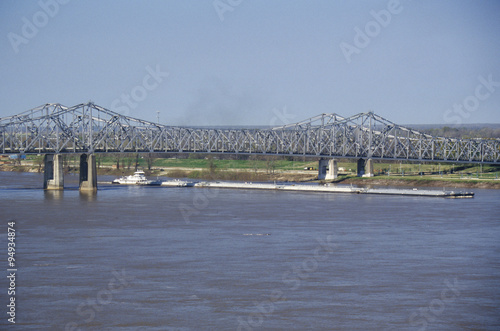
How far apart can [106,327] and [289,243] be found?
68.3 ft

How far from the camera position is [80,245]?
43.2 meters

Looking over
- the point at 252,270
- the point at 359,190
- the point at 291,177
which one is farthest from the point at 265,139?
the point at 252,270

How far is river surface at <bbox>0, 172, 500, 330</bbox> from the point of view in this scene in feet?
87.7

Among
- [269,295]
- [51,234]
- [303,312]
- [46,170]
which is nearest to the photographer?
[303,312]

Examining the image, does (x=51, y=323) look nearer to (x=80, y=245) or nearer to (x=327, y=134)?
(x=80, y=245)

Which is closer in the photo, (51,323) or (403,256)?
(51,323)

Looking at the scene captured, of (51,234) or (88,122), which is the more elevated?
(88,122)

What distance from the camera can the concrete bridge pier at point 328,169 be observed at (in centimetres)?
13100

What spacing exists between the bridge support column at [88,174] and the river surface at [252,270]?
33.8 meters

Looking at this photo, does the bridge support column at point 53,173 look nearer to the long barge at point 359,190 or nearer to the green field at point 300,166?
the long barge at point 359,190

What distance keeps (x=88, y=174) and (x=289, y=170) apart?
203 ft

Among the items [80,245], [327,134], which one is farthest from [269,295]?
[327,134]

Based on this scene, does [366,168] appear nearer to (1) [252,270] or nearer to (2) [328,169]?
(2) [328,169]

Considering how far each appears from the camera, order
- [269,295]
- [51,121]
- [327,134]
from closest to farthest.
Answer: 1. [269,295]
2. [51,121]
3. [327,134]
